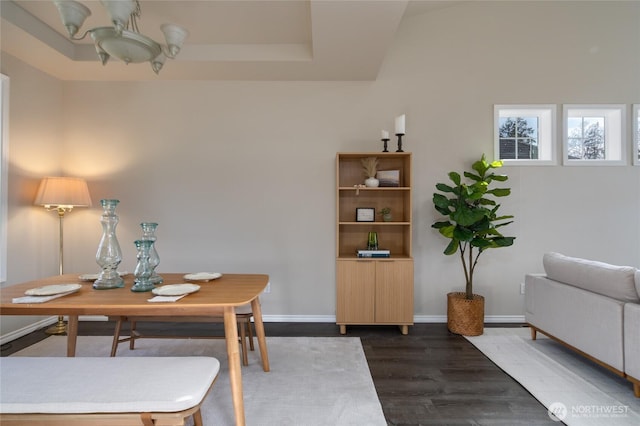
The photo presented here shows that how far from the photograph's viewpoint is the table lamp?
296 cm

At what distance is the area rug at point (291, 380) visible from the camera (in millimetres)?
1818

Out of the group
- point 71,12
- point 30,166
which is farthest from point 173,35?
point 30,166

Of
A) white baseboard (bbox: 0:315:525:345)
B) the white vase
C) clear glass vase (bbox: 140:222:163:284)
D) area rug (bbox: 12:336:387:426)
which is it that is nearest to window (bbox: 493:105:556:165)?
the white vase

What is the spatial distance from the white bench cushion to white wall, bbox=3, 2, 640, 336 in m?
2.12

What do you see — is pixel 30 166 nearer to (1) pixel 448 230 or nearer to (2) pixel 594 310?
(1) pixel 448 230

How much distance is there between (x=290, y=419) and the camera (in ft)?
5.88

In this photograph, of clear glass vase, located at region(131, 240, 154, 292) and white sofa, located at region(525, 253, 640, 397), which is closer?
clear glass vase, located at region(131, 240, 154, 292)

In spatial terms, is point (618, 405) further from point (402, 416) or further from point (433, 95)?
point (433, 95)

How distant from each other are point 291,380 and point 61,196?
2.76 m

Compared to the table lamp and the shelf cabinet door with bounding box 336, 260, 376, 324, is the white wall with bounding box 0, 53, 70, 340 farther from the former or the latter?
the shelf cabinet door with bounding box 336, 260, 376, 324

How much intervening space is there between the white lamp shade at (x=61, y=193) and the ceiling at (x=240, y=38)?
1167mm

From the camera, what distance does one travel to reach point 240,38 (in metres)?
2.99

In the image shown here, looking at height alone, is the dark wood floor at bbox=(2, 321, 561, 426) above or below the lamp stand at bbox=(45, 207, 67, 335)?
below

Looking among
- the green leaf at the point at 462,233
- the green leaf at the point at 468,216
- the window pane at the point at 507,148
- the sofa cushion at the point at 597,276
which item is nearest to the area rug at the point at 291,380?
the green leaf at the point at 462,233
